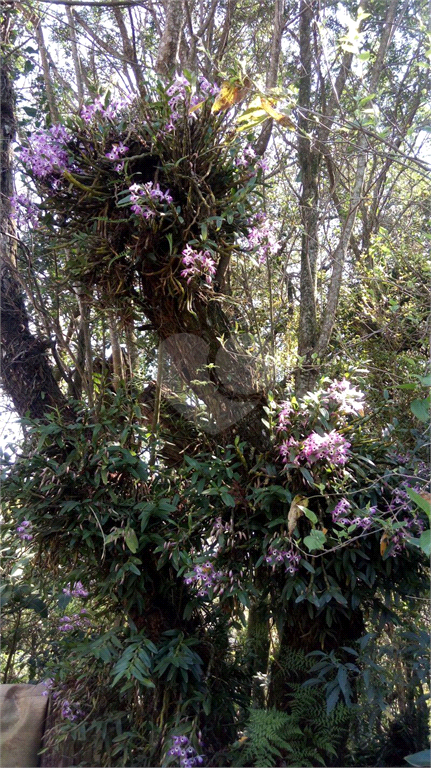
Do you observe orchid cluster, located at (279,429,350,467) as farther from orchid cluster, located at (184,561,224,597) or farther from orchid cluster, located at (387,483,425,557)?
orchid cluster, located at (184,561,224,597)

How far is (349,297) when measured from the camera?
3182mm

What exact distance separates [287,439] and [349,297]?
137 cm

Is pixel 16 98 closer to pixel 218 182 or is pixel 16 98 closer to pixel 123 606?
pixel 218 182

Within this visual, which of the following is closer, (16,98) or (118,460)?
(118,460)

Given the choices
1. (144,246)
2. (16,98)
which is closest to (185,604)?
(144,246)

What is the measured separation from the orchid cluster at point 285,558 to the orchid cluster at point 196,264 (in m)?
0.90

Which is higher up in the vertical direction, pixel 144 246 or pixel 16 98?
pixel 16 98

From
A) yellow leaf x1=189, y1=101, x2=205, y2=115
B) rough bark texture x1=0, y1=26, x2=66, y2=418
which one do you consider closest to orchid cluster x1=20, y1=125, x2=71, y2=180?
yellow leaf x1=189, y1=101, x2=205, y2=115

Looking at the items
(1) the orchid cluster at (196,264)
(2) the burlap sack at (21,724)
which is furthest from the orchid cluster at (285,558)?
(2) the burlap sack at (21,724)

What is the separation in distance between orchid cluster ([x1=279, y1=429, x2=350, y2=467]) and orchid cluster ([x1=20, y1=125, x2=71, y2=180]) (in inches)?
45.3

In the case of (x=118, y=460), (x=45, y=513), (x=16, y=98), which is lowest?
(x=45, y=513)

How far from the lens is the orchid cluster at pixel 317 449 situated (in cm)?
194

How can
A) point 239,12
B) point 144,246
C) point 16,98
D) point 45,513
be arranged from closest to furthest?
point 144,246
point 45,513
point 16,98
point 239,12

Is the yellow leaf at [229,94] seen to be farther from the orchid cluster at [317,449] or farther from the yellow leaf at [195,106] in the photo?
the orchid cluster at [317,449]
